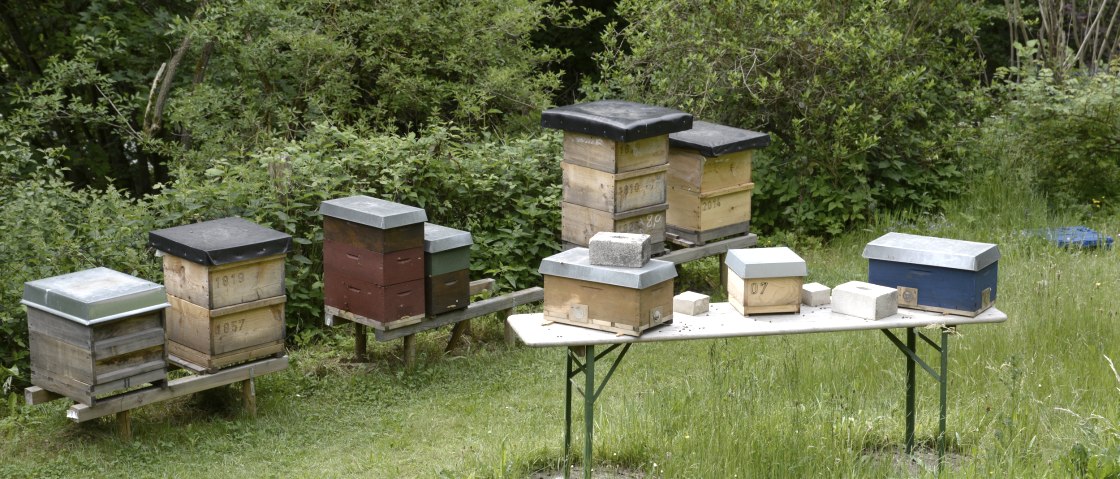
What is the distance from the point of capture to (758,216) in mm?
9906

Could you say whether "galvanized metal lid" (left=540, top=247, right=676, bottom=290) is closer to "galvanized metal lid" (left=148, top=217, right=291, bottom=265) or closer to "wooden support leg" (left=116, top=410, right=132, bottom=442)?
"galvanized metal lid" (left=148, top=217, right=291, bottom=265)

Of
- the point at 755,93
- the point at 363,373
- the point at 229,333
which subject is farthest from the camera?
the point at 755,93

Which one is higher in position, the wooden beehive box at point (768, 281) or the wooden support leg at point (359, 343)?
the wooden beehive box at point (768, 281)

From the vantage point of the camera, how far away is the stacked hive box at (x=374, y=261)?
6266 millimetres

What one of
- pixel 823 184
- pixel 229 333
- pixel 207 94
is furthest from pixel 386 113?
pixel 229 333

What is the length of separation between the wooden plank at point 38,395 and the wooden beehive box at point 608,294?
2687mm

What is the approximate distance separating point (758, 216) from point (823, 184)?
0.63m

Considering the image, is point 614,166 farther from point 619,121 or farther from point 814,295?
point 814,295

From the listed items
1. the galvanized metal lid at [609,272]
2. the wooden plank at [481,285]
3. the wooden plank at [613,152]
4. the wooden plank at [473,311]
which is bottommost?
→ the wooden plank at [473,311]

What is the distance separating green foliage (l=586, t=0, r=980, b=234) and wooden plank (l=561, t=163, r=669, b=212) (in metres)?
2.33

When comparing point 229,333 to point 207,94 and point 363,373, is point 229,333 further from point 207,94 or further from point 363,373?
point 207,94

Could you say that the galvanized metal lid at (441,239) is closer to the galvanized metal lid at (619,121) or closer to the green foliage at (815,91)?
the galvanized metal lid at (619,121)

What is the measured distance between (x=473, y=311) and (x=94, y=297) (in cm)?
243

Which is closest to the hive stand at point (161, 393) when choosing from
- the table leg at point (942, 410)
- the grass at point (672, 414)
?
the grass at point (672, 414)
